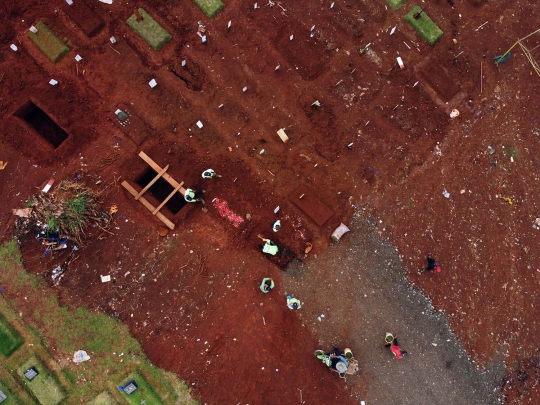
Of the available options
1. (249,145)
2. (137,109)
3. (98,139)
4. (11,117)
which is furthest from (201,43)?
(11,117)

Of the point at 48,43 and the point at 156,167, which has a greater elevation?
the point at 48,43

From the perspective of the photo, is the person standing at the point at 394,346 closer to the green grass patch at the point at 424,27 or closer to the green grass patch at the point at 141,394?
the green grass patch at the point at 141,394

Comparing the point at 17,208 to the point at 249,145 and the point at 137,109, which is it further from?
the point at 249,145

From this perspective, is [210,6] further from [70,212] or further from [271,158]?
[70,212]

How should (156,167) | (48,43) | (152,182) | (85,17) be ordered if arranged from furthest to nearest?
(85,17), (48,43), (156,167), (152,182)

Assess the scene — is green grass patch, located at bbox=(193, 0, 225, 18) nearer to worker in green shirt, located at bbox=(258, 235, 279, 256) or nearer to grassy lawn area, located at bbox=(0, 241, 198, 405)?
worker in green shirt, located at bbox=(258, 235, 279, 256)

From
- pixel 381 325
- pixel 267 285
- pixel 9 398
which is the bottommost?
pixel 381 325

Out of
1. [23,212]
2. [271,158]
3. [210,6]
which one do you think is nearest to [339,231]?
[271,158]
